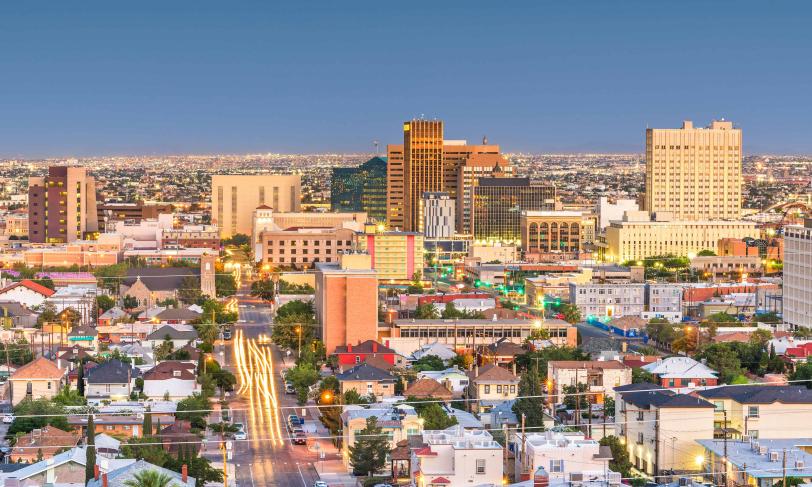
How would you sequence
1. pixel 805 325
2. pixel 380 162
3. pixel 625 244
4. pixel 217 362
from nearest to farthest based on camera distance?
pixel 217 362
pixel 805 325
pixel 625 244
pixel 380 162

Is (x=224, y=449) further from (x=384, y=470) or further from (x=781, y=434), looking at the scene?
(x=781, y=434)

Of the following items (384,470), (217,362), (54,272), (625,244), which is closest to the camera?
(384,470)

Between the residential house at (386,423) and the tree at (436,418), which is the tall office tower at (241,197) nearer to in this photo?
the residential house at (386,423)

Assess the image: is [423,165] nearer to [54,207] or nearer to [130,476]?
[54,207]

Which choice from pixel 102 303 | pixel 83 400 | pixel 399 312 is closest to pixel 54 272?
pixel 102 303

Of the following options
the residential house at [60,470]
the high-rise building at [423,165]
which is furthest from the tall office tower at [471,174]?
the residential house at [60,470]

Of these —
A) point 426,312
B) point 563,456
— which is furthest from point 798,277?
point 563,456
